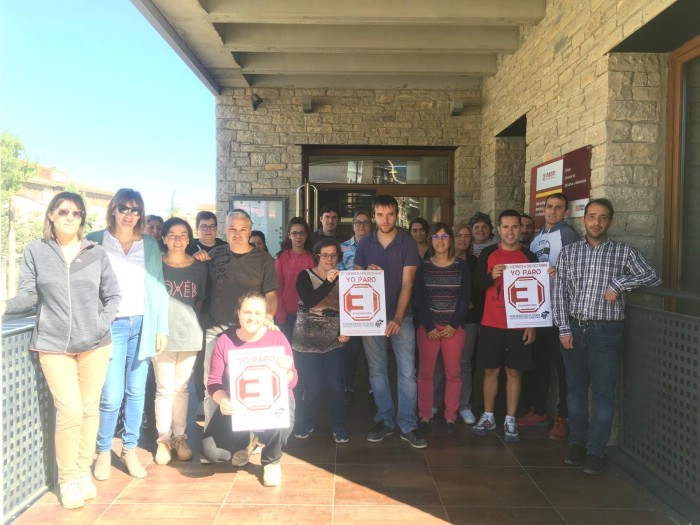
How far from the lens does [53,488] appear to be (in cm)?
315

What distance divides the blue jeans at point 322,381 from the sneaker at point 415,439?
0.51 meters

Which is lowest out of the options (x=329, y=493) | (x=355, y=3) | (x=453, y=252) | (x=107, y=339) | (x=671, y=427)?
(x=329, y=493)

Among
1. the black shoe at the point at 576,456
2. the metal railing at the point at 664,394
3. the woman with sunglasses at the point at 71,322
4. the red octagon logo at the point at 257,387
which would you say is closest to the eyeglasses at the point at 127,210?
the woman with sunglasses at the point at 71,322

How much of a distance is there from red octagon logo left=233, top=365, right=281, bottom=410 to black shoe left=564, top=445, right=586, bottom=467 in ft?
6.98

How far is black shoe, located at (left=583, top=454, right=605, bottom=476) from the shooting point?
3426 mm

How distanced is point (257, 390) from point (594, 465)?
233cm

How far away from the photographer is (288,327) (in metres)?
4.58

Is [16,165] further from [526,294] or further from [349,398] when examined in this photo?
[526,294]

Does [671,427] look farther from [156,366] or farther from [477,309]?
[156,366]

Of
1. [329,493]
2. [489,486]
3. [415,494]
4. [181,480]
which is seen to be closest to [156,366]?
[181,480]

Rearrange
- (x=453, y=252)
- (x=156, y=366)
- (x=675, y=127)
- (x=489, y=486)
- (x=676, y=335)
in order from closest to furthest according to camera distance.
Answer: (x=676, y=335)
(x=489, y=486)
(x=156, y=366)
(x=675, y=127)
(x=453, y=252)

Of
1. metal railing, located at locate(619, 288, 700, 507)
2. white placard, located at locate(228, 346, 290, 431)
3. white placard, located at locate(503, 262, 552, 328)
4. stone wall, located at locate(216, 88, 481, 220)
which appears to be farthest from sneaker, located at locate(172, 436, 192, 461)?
stone wall, located at locate(216, 88, 481, 220)

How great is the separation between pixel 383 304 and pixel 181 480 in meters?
1.83

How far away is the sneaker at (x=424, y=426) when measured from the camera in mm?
4125
